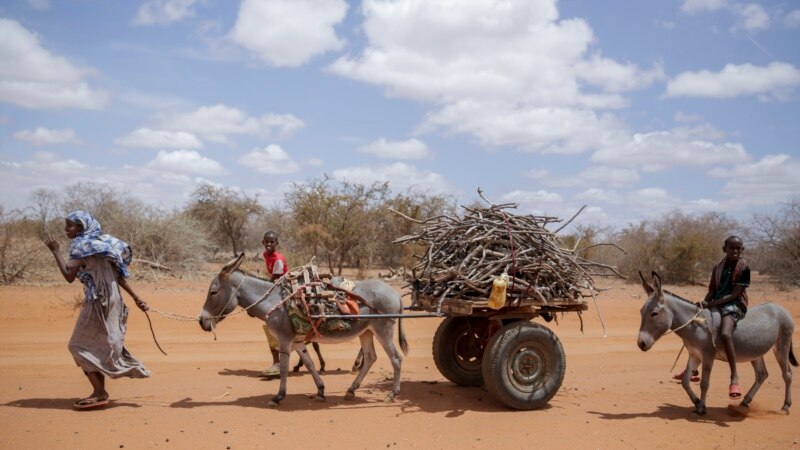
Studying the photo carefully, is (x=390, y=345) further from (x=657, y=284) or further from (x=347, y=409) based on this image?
(x=657, y=284)

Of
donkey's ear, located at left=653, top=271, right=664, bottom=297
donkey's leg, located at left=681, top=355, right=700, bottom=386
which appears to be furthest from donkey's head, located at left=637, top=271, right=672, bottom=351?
donkey's leg, located at left=681, top=355, right=700, bottom=386

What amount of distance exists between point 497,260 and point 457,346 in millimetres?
1846

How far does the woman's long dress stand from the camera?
23.3 feet

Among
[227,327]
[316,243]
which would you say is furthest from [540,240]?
[316,243]

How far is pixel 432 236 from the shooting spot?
334 inches

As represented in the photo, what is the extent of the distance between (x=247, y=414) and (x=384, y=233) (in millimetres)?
24873

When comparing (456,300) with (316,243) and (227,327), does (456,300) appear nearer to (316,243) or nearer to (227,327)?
(227,327)

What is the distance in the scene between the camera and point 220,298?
7820mm

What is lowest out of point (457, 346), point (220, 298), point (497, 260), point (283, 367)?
point (283, 367)

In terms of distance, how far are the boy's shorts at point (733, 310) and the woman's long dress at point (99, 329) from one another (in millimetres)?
7289

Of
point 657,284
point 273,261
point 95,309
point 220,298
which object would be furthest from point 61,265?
point 657,284

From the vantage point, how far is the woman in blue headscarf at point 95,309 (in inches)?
279

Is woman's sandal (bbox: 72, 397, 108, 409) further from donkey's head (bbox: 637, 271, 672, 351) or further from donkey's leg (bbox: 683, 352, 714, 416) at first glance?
donkey's leg (bbox: 683, 352, 714, 416)

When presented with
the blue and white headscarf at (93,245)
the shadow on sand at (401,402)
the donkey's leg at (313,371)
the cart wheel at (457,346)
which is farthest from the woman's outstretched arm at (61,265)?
the cart wheel at (457,346)
